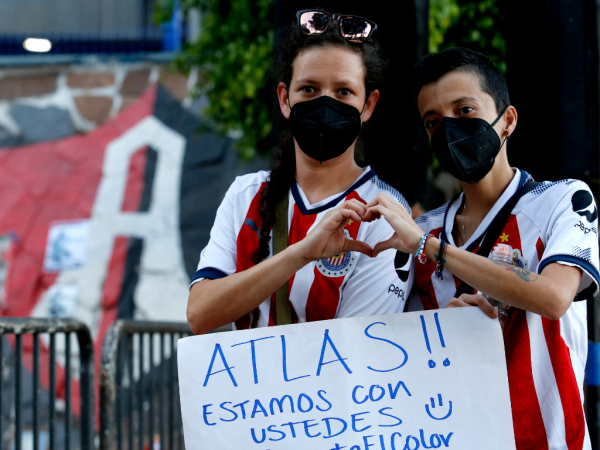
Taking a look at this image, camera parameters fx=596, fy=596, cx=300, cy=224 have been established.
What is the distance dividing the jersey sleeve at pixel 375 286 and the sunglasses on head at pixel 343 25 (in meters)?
0.61

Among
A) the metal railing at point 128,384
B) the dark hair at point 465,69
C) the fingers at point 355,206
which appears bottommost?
the metal railing at point 128,384

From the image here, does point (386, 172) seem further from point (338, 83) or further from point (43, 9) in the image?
point (43, 9)

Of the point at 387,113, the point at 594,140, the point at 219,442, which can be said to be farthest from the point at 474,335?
the point at 594,140

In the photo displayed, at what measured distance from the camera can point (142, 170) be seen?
24.1 ft

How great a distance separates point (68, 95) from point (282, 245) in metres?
6.71

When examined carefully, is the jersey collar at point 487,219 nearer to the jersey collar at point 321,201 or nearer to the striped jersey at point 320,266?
the striped jersey at point 320,266

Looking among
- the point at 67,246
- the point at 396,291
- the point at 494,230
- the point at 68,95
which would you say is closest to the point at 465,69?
the point at 494,230

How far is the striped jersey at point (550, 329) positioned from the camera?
161 cm

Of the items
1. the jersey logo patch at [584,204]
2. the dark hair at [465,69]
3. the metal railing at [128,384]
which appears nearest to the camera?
the jersey logo patch at [584,204]

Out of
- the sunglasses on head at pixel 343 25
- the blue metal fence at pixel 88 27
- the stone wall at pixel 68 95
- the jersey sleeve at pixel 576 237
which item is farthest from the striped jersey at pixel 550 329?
the blue metal fence at pixel 88 27

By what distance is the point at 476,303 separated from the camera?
5.39 ft

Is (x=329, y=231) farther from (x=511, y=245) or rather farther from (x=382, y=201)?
(x=511, y=245)

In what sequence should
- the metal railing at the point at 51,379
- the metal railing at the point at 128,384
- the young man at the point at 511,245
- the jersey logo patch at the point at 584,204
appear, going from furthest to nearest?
the metal railing at the point at 128,384 → the metal railing at the point at 51,379 → the jersey logo patch at the point at 584,204 → the young man at the point at 511,245

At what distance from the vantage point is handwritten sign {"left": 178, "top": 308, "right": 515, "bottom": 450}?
159 centimetres
